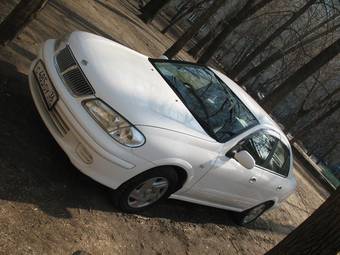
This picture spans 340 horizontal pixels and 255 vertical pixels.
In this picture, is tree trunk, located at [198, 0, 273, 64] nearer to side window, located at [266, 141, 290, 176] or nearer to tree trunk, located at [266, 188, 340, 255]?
side window, located at [266, 141, 290, 176]

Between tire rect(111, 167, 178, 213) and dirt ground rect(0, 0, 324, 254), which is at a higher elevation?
tire rect(111, 167, 178, 213)

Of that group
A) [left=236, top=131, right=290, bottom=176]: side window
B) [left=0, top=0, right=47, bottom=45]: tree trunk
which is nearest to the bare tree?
[left=0, top=0, right=47, bottom=45]: tree trunk

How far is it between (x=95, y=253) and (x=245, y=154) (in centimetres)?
208

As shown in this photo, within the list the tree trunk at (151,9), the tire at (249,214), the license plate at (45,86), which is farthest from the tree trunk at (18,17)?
the tree trunk at (151,9)

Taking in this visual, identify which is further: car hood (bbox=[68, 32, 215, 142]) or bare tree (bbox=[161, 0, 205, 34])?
bare tree (bbox=[161, 0, 205, 34])

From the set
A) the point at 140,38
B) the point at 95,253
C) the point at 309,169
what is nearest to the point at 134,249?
the point at 95,253

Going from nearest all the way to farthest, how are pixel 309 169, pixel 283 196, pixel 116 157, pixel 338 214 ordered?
pixel 338 214 → pixel 116 157 → pixel 283 196 → pixel 309 169

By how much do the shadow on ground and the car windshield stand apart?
1274 millimetres

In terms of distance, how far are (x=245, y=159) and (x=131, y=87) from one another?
1556mm

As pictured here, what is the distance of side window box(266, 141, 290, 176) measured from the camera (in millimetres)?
6570

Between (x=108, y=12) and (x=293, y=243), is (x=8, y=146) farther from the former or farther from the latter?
(x=108, y=12)

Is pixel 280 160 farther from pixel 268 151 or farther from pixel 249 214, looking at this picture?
pixel 249 214

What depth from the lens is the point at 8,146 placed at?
5059 mm

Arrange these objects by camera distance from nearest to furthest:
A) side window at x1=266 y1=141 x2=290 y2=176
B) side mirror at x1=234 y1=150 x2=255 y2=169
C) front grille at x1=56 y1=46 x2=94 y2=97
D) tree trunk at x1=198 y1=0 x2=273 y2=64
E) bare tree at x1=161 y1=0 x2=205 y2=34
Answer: front grille at x1=56 y1=46 x2=94 y2=97 < side mirror at x1=234 y1=150 x2=255 y2=169 < side window at x1=266 y1=141 x2=290 y2=176 < tree trunk at x1=198 y1=0 x2=273 y2=64 < bare tree at x1=161 y1=0 x2=205 y2=34
